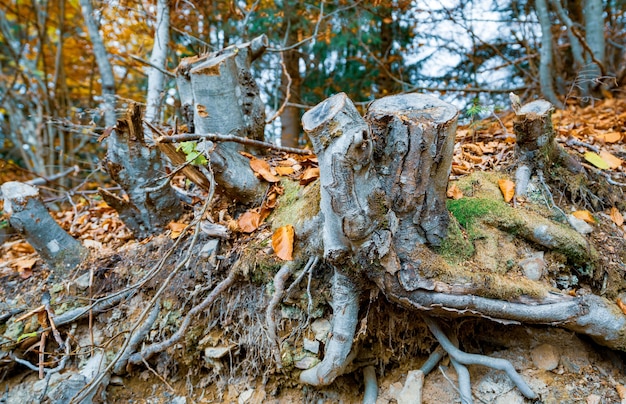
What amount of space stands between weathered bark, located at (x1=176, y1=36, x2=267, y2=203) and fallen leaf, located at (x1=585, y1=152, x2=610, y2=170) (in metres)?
2.14

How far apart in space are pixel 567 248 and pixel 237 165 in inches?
73.7

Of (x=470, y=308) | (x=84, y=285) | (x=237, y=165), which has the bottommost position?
(x=84, y=285)

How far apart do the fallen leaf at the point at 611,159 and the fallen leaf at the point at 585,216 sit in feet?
1.74

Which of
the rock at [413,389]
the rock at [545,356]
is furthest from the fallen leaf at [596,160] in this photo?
the rock at [413,389]

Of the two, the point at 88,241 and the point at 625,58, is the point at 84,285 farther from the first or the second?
the point at 625,58

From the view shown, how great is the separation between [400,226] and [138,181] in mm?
1808

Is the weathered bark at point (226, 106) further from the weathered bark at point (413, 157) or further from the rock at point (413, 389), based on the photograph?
the rock at point (413, 389)

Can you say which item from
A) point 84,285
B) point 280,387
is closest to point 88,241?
point 84,285

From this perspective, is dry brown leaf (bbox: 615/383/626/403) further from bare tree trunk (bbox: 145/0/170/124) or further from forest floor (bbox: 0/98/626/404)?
bare tree trunk (bbox: 145/0/170/124)

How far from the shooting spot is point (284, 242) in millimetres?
2035

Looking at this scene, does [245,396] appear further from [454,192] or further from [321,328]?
[454,192]

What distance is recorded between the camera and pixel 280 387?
7.12ft

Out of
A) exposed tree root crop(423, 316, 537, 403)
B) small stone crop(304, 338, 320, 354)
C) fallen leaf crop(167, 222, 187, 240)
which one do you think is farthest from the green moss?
fallen leaf crop(167, 222, 187, 240)

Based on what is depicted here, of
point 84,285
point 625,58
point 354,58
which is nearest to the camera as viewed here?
point 84,285
